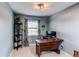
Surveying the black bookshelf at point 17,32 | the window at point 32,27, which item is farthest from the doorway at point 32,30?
the black bookshelf at point 17,32

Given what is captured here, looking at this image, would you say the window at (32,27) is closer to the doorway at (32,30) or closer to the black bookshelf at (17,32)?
the doorway at (32,30)

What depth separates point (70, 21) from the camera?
171 inches

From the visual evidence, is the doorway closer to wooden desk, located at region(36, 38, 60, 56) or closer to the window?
the window

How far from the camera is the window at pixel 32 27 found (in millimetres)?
6957

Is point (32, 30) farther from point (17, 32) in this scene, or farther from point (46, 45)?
point (46, 45)

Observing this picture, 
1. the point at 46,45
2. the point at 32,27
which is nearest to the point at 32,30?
the point at 32,27

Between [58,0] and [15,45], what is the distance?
394cm

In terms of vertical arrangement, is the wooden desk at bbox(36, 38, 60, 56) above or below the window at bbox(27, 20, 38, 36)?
below

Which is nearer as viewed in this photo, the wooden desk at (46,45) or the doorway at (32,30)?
Answer: the wooden desk at (46,45)

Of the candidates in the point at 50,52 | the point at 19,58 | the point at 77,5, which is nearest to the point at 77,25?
the point at 77,5

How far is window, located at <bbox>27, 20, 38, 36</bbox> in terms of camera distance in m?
6.96

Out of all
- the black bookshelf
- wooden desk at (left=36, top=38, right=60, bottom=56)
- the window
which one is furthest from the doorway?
wooden desk at (left=36, top=38, right=60, bottom=56)

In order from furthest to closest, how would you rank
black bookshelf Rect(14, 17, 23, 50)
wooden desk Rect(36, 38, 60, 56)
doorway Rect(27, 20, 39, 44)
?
1. doorway Rect(27, 20, 39, 44)
2. black bookshelf Rect(14, 17, 23, 50)
3. wooden desk Rect(36, 38, 60, 56)

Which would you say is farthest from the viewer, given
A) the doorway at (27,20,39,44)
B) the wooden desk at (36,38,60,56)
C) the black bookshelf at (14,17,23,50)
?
the doorway at (27,20,39,44)
